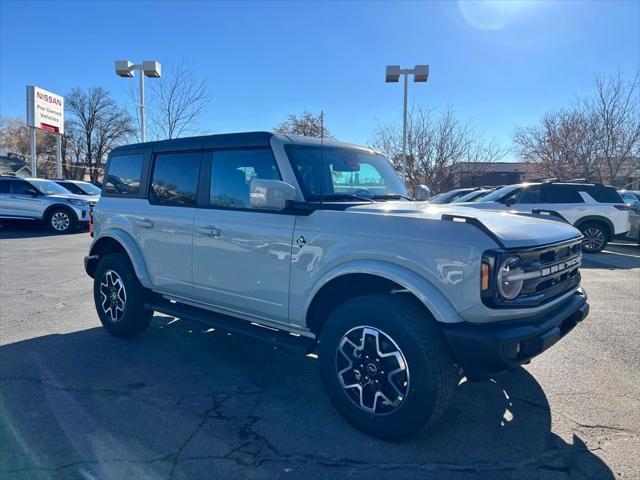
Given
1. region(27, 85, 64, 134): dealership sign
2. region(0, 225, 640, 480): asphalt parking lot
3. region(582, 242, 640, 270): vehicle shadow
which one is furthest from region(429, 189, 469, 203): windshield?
region(27, 85, 64, 134): dealership sign

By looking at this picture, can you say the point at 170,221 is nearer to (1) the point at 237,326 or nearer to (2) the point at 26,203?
(1) the point at 237,326

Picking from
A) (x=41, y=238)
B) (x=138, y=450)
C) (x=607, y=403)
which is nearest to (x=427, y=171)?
(x=41, y=238)

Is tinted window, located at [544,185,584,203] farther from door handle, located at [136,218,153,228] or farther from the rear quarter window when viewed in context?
door handle, located at [136,218,153,228]

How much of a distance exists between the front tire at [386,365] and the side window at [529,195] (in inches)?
378

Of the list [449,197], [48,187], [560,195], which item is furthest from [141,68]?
[560,195]

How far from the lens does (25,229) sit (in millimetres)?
16219

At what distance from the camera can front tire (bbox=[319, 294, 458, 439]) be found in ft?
9.22

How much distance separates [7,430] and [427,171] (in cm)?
1976

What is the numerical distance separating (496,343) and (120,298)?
12.5 ft

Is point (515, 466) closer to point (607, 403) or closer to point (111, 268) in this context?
point (607, 403)

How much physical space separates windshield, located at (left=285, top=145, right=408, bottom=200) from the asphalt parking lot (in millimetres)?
1642

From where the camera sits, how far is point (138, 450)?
2.88 meters

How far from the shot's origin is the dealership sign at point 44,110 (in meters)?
23.5

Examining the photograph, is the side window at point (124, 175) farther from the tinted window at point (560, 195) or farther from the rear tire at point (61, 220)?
the rear tire at point (61, 220)
